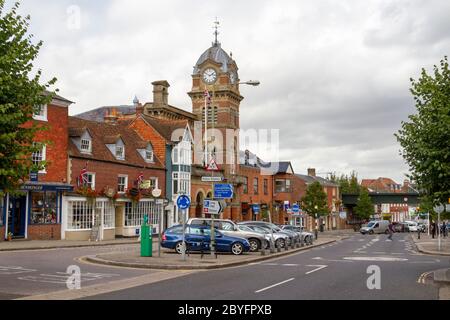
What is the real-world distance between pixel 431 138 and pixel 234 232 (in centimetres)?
1340

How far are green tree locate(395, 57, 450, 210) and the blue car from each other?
10.0m

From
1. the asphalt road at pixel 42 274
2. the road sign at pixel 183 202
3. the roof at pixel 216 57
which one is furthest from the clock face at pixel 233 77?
the road sign at pixel 183 202

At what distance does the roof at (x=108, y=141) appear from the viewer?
129 feet

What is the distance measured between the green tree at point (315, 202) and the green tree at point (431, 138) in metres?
52.1

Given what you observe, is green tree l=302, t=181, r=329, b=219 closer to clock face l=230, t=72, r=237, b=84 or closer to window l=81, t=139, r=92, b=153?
clock face l=230, t=72, r=237, b=84

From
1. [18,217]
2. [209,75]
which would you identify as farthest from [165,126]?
[18,217]

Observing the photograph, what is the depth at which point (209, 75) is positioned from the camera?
69.1 meters

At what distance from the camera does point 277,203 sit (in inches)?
3017

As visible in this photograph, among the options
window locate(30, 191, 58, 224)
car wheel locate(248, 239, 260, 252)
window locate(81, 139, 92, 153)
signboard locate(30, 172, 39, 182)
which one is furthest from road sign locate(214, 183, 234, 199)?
window locate(81, 139, 92, 153)

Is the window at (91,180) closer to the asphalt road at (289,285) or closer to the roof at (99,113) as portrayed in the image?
the asphalt road at (289,285)

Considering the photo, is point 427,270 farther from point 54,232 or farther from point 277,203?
point 277,203

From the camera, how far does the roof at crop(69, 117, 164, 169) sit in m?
39.3

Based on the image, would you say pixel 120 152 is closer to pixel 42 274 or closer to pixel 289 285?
pixel 42 274
